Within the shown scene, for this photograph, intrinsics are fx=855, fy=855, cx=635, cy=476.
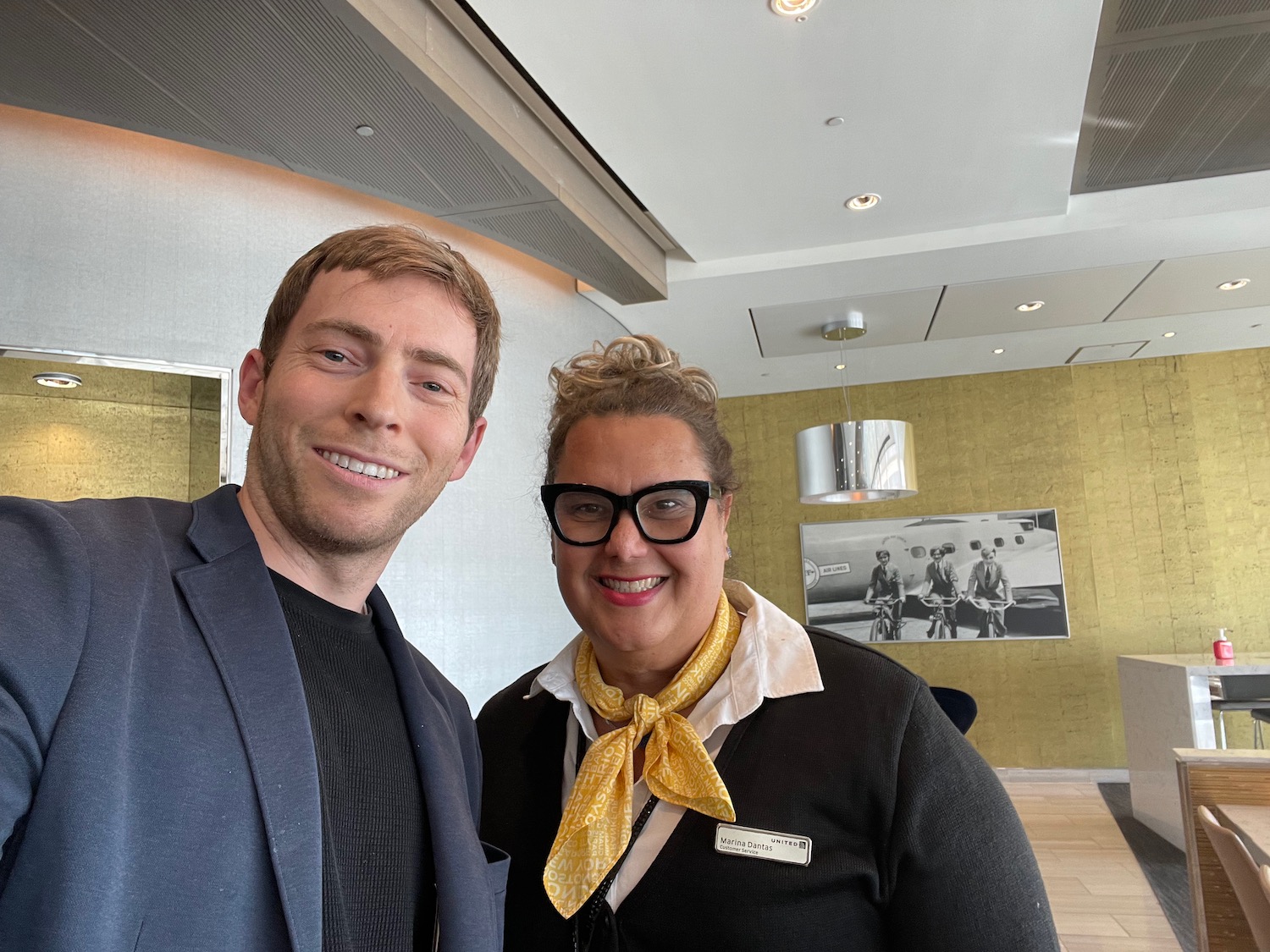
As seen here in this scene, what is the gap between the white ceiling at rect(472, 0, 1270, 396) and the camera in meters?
3.18

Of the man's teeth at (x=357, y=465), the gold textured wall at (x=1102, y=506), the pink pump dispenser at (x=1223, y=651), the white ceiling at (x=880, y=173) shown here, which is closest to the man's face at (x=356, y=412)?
the man's teeth at (x=357, y=465)

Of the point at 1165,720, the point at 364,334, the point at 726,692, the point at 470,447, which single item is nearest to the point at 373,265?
the point at 364,334

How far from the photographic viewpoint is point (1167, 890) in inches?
195

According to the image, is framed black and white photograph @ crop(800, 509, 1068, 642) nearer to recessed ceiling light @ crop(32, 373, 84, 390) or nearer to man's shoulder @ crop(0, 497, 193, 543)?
recessed ceiling light @ crop(32, 373, 84, 390)

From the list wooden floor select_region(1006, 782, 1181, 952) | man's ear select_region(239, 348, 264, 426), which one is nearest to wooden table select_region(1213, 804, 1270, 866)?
wooden floor select_region(1006, 782, 1181, 952)

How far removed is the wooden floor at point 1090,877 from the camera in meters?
4.31

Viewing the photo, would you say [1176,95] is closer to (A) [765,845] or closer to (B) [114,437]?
(A) [765,845]

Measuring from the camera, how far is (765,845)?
1251 mm

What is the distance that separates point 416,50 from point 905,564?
22.6 feet

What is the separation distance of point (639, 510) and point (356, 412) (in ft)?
1.71

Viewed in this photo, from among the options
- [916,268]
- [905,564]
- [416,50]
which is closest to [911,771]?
[416,50]

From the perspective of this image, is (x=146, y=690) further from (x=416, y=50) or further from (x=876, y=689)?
(x=416, y=50)

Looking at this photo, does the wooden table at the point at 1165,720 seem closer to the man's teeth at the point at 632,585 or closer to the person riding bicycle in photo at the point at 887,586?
the person riding bicycle in photo at the point at 887,586

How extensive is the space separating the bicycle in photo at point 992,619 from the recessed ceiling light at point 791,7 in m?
6.49
